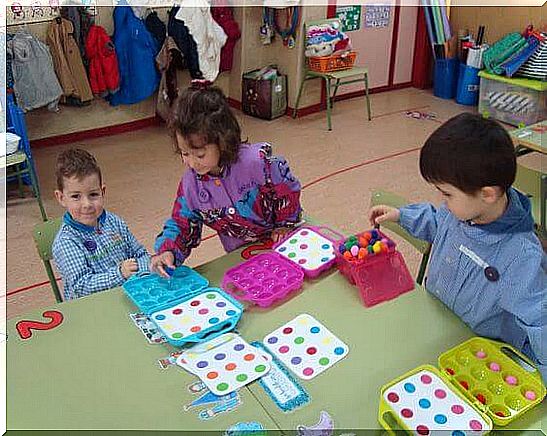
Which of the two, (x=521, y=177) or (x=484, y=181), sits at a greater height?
(x=484, y=181)

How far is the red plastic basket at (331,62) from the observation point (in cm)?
438

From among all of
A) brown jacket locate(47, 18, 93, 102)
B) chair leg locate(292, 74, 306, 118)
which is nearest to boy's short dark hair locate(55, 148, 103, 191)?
brown jacket locate(47, 18, 93, 102)

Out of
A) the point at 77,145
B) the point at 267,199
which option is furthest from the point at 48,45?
the point at 267,199

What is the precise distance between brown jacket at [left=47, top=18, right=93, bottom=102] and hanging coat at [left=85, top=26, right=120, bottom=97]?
0.08 meters

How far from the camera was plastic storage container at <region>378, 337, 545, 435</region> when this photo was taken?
41.6 inches

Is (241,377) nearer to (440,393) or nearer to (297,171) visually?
(440,393)

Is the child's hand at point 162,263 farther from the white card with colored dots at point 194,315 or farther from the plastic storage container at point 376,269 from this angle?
the plastic storage container at point 376,269

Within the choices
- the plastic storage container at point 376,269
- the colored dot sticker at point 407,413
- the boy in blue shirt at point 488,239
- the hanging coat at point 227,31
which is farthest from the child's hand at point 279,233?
the hanging coat at point 227,31

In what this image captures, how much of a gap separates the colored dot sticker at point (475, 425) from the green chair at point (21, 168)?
101 inches

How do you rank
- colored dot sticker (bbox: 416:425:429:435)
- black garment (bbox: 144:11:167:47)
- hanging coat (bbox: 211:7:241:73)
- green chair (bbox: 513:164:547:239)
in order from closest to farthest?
1. colored dot sticker (bbox: 416:425:429:435)
2. green chair (bbox: 513:164:547:239)
3. black garment (bbox: 144:11:167:47)
4. hanging coat (bbox: 211:7:241:73)

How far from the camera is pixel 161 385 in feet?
3.86

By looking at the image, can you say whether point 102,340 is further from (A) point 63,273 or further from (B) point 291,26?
(B) point 291,26

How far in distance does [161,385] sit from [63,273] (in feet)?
2.03

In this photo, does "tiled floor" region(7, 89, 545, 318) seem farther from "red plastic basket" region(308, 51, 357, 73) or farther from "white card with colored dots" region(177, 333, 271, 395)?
"white card with colored dots" region(177, 333, 271, 395)
